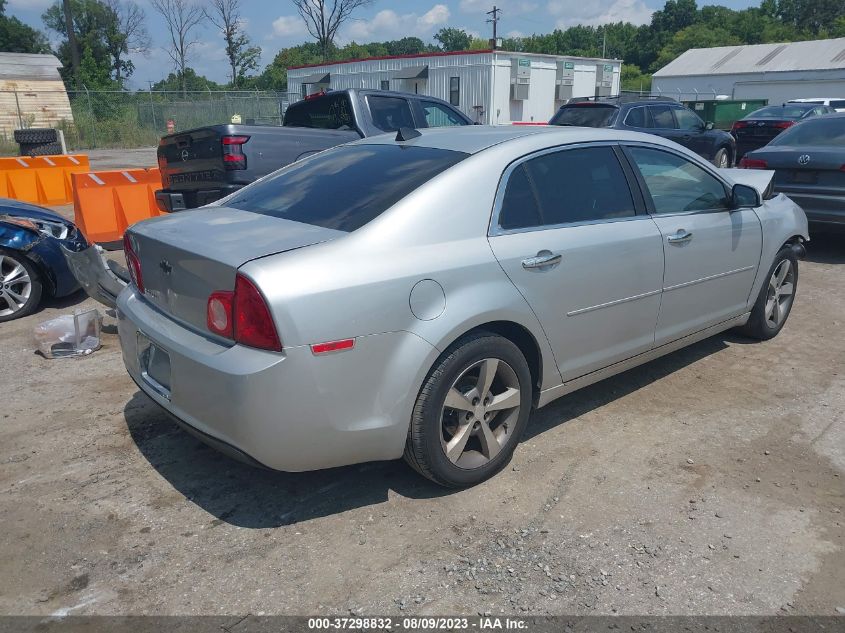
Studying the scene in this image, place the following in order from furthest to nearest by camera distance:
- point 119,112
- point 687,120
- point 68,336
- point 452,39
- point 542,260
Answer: point 452,39, point 119,112, point 687,120, point 68,336, point 542,260

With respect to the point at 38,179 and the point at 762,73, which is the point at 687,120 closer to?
the point at 38,179

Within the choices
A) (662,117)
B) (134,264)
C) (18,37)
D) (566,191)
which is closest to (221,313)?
(134,264)

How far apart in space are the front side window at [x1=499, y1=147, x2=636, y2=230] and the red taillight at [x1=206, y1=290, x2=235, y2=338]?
135 cm

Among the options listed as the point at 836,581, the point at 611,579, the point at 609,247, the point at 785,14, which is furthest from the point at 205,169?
the point at 785,14

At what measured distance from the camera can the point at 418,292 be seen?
2945mm

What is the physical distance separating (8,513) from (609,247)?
324 cm

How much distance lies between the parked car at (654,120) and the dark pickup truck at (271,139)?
15.7 feet

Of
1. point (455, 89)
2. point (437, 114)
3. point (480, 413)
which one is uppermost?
point (437, 114)

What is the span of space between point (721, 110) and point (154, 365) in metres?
29.7

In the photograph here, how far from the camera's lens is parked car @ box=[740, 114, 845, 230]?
26.0ft

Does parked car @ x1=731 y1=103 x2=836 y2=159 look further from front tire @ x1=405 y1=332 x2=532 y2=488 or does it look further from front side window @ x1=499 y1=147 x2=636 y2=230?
front tire @ x1=405 y1=332 x2=532 y2=488

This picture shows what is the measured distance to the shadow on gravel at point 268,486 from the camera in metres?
3.21

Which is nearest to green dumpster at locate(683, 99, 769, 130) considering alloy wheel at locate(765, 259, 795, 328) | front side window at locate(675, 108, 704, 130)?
front side window at locate(675, 108, 704, 130)

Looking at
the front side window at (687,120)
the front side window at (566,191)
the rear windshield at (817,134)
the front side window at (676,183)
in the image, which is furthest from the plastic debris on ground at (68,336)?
the front side window at (687,120)
